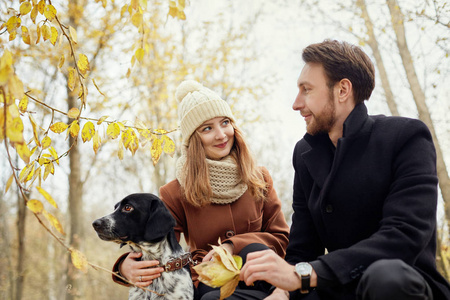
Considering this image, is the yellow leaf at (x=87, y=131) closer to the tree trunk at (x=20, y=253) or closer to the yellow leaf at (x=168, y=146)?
the yellow leaf at (x=168, y=146)

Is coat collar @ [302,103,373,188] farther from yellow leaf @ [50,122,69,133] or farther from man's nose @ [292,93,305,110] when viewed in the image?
yellow leaf @ [50,122,69,133]

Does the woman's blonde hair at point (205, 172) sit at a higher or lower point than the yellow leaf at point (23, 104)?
lower

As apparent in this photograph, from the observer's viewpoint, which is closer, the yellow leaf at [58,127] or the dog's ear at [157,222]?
the yellow leaf at [58,127]

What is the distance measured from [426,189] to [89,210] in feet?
88.2

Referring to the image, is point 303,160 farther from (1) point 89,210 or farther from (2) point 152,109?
(1) point 89,210

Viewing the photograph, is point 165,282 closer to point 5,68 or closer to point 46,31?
point 46,31

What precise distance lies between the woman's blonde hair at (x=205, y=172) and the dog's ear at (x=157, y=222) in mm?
365

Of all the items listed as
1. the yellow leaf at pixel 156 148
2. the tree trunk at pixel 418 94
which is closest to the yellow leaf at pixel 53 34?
the yellow leaf at pixel 156 148

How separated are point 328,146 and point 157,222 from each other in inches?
48.3

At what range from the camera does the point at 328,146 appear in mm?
2520

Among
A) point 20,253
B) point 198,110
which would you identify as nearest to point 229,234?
point 198,110

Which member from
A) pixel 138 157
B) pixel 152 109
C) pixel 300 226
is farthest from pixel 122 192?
pixel 300 226

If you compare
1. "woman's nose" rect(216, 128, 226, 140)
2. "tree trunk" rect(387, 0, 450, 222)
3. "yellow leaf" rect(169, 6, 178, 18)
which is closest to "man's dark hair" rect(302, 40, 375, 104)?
"yellow leaf" rect(169, 6, 178, 18)

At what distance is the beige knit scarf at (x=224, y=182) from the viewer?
3152 millimetres
